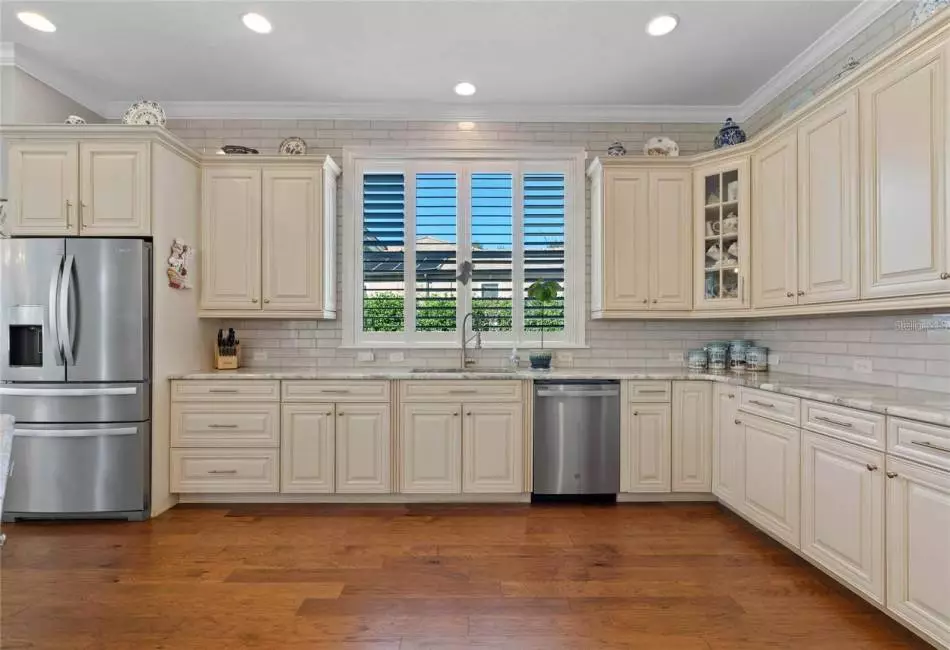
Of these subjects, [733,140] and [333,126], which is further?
[333,126]

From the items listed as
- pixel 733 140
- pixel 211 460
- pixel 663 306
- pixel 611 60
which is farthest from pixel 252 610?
pixel 733 140

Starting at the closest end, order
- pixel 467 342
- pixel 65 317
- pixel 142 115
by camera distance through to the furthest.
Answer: pixel 65 317 < pixel 142 115 < pixel 467 342

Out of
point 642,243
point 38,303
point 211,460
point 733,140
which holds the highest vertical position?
point 733,140

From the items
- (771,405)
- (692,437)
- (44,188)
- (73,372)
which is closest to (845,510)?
(771,405)

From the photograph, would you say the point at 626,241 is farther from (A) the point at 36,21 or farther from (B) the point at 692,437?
(A) the point at 36,21

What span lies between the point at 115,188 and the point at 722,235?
4.03 m

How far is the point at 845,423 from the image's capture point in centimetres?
234

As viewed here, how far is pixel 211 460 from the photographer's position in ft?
11.6

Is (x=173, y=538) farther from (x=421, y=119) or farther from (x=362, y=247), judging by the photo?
(x=421, y=119)

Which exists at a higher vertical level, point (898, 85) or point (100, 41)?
point (100, 41)

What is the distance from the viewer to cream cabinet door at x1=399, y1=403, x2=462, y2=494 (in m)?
3.58

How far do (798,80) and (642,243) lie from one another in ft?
4.74

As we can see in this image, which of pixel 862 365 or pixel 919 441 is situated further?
pixel 862 365

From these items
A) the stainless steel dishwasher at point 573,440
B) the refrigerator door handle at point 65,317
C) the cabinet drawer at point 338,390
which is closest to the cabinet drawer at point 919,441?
the stainless steel dishwasher at point 573,440
